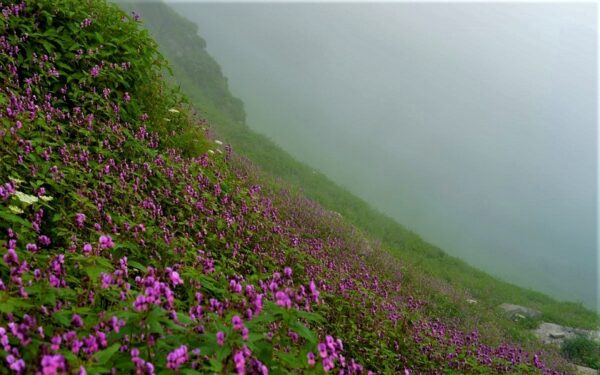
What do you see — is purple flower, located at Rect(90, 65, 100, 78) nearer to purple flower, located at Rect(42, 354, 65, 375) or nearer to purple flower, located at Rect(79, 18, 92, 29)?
purple flower, located at Rect(79, 18, 92, 29)

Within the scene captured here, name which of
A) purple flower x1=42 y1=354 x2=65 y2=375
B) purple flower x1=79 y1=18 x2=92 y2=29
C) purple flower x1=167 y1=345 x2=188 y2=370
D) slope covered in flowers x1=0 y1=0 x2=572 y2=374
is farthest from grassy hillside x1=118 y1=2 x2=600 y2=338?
purple flower x1=42 y1=354 x2=65 y2=375

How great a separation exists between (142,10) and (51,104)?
123 ft

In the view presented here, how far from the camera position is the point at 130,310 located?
1905 millimetres

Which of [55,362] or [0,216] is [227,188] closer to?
[0,216]

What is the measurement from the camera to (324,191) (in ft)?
69.8

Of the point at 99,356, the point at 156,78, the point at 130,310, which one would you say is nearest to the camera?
the point at 99,356

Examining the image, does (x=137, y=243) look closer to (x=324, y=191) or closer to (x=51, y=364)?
(x=51, y=364)

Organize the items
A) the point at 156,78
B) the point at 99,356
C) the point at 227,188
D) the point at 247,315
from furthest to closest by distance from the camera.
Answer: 1. the point at 156,78
2. the point at 227,188
3. the point at 247,315
4. the point at 99,356

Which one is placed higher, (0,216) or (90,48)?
(90,48)

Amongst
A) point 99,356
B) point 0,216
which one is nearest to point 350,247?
point 0,216

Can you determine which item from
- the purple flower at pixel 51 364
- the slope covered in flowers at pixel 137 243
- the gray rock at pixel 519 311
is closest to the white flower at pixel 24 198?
the slope covered in flowers at pixel 137 243

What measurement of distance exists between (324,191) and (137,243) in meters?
17.9

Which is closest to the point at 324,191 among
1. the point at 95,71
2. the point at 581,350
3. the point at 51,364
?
the point at 581,350

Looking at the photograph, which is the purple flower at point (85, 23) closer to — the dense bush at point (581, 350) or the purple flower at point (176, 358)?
the purple flower at point (176, 358)
